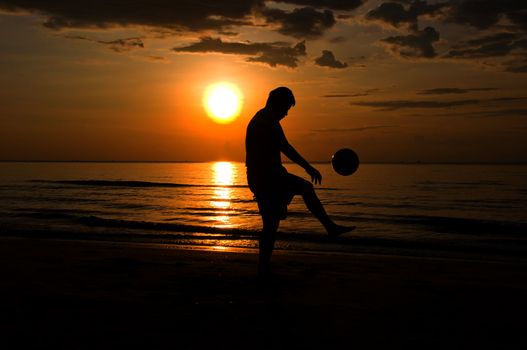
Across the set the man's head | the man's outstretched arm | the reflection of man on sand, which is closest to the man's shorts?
the reflection of man on sand

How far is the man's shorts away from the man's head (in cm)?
75

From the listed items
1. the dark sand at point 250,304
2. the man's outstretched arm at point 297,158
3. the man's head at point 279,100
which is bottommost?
the dark sand at point 250,304

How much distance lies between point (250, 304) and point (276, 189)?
1.52 m

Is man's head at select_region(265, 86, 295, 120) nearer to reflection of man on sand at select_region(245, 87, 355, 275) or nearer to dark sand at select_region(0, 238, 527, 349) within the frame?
reflection of man on sand at select_region(245, 87, 355, 275)

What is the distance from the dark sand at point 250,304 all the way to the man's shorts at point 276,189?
95cm

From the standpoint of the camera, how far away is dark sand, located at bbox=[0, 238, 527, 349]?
166 inches

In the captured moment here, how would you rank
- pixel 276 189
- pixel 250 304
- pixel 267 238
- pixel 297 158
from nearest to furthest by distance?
pixel 250 304 → pixel 297 158 → pixel 276 189 → pixel 267 238

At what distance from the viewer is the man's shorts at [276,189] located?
6289mm

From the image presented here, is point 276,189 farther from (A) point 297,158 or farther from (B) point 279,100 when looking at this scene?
(B) point 279,100

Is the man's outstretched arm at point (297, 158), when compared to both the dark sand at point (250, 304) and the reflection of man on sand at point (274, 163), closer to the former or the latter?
the reflection of man on sand at point (274, 163)

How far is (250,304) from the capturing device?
539cm

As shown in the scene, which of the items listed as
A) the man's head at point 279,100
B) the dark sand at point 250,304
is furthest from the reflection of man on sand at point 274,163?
the dark sand at point 250,304

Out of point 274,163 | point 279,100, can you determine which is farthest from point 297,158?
point 279,100

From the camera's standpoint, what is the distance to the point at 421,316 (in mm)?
5016
